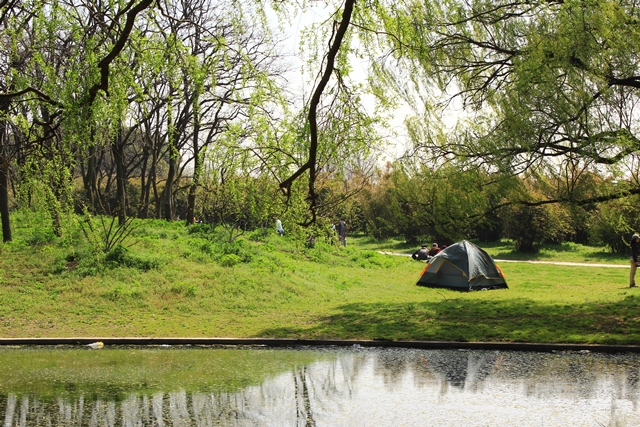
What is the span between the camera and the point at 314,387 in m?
9.12

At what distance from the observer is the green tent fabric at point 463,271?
68.1 feet

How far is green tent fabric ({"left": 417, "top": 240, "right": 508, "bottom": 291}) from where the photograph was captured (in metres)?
20.8

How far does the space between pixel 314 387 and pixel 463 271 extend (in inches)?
491

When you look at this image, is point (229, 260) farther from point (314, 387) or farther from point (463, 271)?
point (314, 387)

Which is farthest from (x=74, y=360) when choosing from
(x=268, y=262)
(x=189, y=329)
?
(x=268, y=262)

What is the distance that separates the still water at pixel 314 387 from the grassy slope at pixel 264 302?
5.05 ft

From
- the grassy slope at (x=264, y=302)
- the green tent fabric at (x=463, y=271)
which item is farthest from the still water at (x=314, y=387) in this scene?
the green tent fabric at (x=463, y=271)

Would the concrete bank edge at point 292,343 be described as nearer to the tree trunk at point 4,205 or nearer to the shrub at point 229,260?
the shrub at point 229,260

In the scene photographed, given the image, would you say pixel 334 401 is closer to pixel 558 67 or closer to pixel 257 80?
pixel 257 80

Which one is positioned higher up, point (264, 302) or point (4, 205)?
point (4, 205)

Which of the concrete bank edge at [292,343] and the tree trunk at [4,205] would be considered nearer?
the concrete bank edge at [292,343]

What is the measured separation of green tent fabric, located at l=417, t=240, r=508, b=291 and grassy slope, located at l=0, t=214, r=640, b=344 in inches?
23.1

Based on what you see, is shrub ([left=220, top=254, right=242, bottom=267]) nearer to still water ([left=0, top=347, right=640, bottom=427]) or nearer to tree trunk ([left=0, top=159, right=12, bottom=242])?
tree trunk ([left=0, top=159, right=12, bottom=242])

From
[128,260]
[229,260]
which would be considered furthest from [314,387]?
[229,260]
